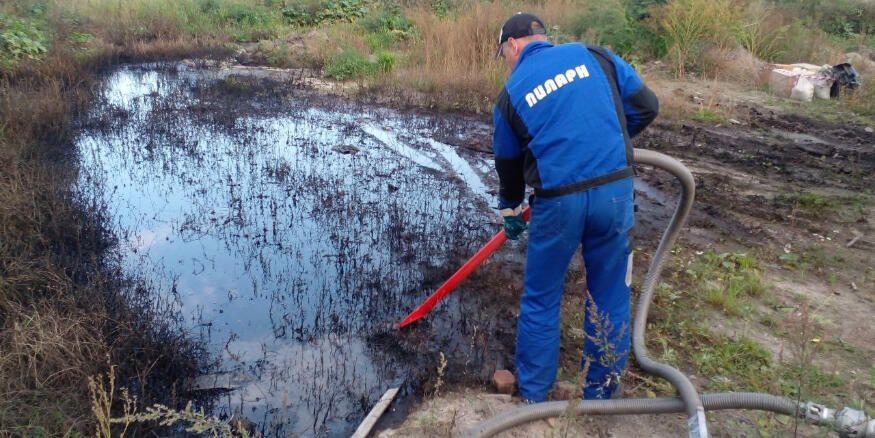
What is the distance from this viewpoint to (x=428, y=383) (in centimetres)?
347

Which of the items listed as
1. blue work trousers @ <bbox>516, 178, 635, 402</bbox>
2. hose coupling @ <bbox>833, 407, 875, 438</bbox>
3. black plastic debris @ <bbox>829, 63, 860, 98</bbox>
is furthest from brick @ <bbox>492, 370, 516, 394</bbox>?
black plastic debris @ <bbox>829, 63, 860, 98</bbox>

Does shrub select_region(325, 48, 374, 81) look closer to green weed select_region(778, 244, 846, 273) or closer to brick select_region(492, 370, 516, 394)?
green weed select_region(778, 244, 846, 273)

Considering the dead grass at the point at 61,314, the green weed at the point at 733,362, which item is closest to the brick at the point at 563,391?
the green weed at the point at 733,362

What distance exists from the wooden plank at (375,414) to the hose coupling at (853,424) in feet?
6.94

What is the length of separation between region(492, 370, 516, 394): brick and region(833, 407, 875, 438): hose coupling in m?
1.51

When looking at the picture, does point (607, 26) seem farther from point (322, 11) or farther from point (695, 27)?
point (322, 11)

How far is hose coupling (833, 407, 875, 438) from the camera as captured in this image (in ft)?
7.78

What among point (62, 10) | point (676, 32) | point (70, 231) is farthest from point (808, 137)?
point (62, 10)

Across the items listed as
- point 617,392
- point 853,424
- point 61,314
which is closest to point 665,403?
point 617,392

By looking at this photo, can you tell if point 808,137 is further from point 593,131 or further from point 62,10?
point 62,10

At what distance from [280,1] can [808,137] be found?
593 inches

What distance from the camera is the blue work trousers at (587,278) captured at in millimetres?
2814

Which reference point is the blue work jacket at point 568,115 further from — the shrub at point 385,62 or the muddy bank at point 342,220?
the shrub at point 385,62

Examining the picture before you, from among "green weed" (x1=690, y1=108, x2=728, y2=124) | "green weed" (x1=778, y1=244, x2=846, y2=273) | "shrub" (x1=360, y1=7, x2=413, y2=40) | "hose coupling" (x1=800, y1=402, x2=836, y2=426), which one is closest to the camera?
"hose coupling" (x1=800, y1=402, x2=836, y2=426)
